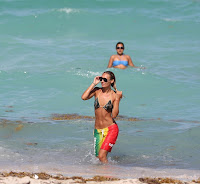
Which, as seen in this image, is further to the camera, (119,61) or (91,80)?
(91,80)

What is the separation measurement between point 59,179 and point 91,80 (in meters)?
10.4

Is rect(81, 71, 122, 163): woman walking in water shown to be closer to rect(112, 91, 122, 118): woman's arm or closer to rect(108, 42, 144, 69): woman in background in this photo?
rect(112, 91, 122, 118): woman's arm

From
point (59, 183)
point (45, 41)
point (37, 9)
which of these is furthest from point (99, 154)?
point (37, 9)

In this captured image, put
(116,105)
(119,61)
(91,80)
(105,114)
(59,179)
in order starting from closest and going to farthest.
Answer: (59,179) < (116,105) < (105,114) < (119,61) < (91,80)

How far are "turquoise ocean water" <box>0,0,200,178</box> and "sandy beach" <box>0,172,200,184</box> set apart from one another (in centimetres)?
62

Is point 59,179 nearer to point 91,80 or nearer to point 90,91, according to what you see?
point 90,91

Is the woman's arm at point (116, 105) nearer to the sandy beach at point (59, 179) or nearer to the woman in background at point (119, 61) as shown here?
the sandy beach at point (59, 179)

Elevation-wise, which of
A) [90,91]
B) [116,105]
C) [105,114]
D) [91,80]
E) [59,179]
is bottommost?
[59,179]

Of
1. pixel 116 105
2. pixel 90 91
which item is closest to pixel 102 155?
pixel 116 105

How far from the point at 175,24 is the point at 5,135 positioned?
17623 mm

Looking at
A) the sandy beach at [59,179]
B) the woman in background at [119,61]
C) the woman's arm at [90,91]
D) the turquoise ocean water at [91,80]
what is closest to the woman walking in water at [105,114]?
the woman's arm at [90,91]

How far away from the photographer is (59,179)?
19.8 feet

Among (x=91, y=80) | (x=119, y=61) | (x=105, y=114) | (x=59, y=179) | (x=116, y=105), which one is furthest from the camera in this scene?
(x=91, y=80)

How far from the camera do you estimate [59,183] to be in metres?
5.79
